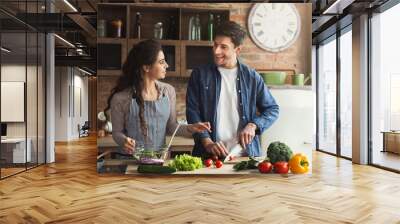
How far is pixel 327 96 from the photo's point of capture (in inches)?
399

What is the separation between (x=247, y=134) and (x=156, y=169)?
1.37 m

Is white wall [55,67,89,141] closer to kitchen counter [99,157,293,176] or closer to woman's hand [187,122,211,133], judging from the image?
kitchen counter [99,157,293,176]

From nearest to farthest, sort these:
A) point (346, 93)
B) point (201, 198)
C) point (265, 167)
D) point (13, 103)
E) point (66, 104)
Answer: point (201, 198) < point (265, 167) < point (13, 103) < point (346, 93) < point (66, 104)

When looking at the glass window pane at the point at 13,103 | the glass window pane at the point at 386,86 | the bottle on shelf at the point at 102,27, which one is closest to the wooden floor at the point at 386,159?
the glass window pane at the point at 386,86

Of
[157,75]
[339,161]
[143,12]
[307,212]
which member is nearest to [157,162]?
[157,75]

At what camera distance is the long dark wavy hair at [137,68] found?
6059mm

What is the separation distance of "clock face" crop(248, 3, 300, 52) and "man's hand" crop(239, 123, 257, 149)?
1.15 meters

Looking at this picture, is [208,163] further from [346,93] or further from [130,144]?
[346,93]

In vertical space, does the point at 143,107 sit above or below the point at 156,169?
above

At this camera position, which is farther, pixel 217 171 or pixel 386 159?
pixel 386 159

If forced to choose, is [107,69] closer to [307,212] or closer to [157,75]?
[157,75]

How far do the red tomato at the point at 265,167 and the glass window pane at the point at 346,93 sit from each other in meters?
3.11

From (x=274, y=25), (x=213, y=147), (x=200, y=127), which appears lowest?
(x=213, y=147)

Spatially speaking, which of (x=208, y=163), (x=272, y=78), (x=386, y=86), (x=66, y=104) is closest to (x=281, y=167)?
(x=208, y=163)
